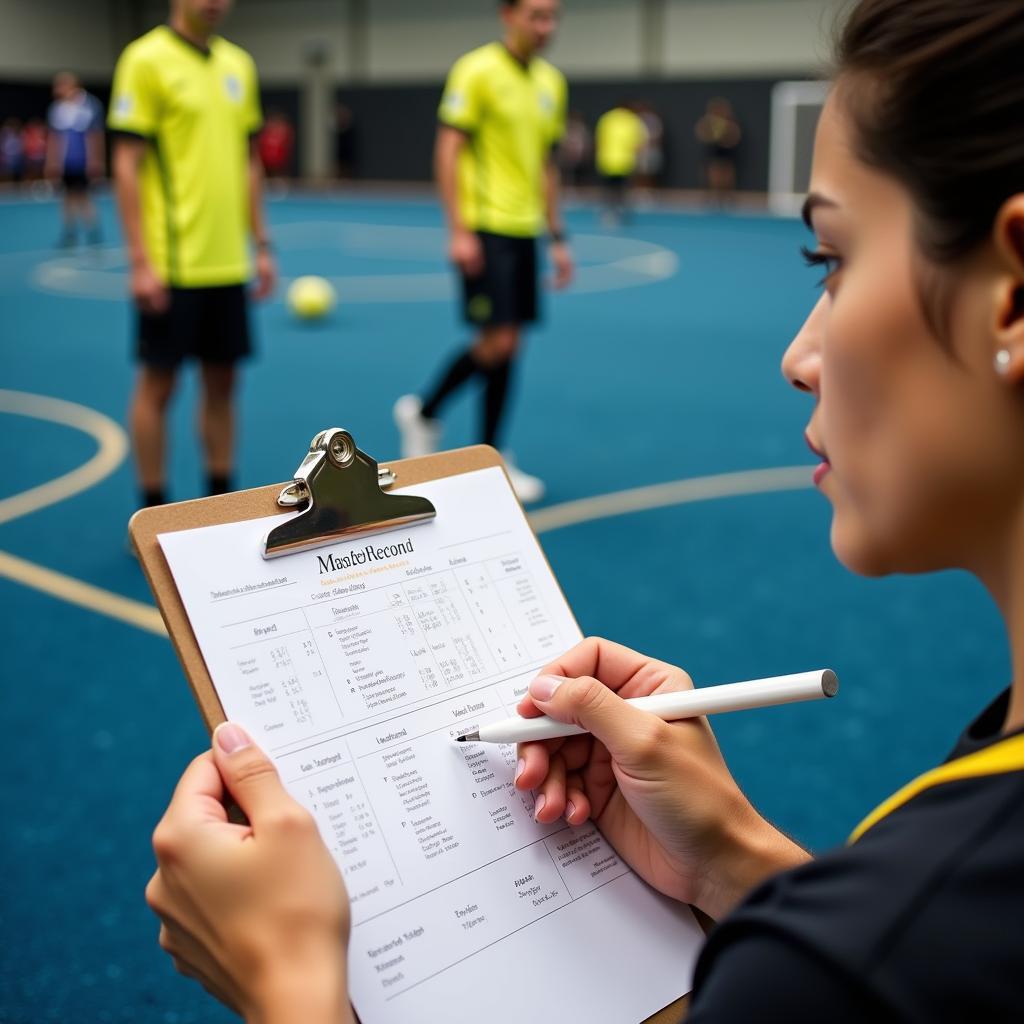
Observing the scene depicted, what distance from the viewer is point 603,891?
41.7 inches

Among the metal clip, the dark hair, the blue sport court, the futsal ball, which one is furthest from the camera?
the futsal ball

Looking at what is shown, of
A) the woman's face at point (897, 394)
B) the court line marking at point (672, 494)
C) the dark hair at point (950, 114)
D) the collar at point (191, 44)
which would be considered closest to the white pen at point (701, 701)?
the woman's face at point (897, 394)

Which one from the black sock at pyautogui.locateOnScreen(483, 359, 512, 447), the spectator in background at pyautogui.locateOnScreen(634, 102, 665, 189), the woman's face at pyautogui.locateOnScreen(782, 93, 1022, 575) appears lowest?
the black sock at pyautogui.locateOnScreen(483, 359, 512, 447)

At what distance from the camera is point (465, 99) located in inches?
172

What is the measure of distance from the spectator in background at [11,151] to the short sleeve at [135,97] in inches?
822

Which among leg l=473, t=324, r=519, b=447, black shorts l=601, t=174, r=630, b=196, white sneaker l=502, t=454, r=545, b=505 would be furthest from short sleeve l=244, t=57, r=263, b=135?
black shorts l=601, t=174, r=630, b=196

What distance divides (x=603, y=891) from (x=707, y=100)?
21429 millimetres

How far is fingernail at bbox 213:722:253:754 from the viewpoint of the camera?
3.04 feet

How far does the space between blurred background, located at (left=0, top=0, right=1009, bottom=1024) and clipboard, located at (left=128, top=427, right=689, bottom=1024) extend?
524 millimetres

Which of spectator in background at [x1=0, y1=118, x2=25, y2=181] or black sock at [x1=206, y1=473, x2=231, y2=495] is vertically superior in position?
spectator in background at [x1=0, y1=118, x2=25, y2=181]

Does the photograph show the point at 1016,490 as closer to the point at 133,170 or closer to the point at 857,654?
the point at 857,654

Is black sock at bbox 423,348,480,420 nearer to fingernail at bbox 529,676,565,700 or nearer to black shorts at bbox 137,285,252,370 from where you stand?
black shorts at bbox 137,285,252,370

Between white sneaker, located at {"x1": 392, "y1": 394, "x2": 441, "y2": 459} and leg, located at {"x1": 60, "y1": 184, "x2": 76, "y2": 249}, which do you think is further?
leg, located at {"x1": 60, "y1": 184, "x2": 76, "y2": 249}

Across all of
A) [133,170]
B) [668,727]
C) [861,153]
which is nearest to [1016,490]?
[861,153]
